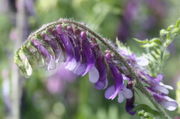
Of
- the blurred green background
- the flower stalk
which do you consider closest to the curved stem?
the flower stalk

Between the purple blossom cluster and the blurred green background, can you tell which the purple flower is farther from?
the blurred green background

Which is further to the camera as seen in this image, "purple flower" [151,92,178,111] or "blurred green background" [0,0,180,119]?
"blurred green background" [0,0,180,119]

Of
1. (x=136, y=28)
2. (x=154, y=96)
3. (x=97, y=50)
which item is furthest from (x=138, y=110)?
(x=136, y=28)

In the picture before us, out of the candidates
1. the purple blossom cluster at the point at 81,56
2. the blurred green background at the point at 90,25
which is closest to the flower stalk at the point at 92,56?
the purple blossom cluster at the point at 81,56

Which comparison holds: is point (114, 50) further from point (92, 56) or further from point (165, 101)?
point (165, 101)

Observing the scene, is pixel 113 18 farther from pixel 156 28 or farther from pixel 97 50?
pixel 97 50

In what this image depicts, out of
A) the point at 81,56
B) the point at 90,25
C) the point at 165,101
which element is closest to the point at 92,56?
the point at 81,56

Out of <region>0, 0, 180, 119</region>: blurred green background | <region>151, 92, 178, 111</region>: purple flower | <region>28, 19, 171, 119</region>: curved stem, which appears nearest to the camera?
<region>28, 19, 171, 119</region>: curved stem

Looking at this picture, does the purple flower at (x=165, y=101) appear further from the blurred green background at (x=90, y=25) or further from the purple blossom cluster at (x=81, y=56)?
the blurred green background at (x=90, y=25)
